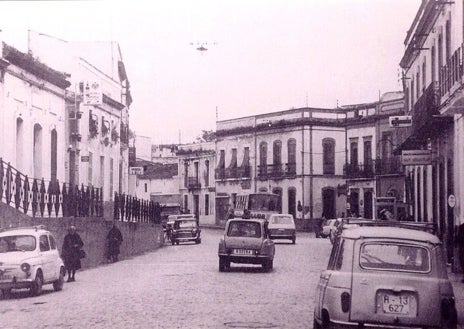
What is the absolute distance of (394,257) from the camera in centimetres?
1097

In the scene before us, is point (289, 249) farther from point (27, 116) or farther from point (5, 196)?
point (5, 196)

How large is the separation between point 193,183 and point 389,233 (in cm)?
7225

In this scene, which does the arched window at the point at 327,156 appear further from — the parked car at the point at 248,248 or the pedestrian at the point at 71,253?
the pedestrian at the point at 71,253

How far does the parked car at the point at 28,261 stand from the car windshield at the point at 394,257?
1010cm

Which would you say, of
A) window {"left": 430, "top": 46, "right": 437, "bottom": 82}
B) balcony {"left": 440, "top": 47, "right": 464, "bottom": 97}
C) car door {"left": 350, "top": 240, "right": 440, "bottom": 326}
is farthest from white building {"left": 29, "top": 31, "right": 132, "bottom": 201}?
car door {"left": 350, "top": 240, "right": 440, "bottom": 326}

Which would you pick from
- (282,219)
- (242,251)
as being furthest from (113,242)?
(282,219)

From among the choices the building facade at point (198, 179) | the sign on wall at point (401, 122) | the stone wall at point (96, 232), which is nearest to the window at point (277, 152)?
the building facade at point (198, 179)

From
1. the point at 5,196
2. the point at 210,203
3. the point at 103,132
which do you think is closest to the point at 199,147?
the point at 210,203

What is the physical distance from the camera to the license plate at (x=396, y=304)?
34.5ft

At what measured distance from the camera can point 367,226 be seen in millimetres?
11609

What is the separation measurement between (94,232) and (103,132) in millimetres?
11428

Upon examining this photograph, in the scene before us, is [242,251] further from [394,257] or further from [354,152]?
[354,152]

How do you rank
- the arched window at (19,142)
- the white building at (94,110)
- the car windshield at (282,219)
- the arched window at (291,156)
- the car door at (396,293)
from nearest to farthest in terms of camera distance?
the car door at (396,293)
the arched window at (19,142)
the white building at (94,110)
the car windshield at (282,219)
the arched window at (291,156)

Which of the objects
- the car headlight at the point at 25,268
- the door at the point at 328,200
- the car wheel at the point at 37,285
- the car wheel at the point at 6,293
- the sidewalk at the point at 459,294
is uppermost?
the door at the point at 328,200
